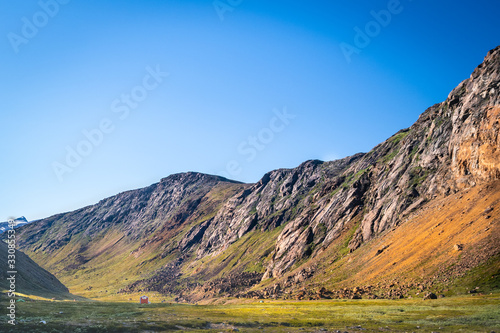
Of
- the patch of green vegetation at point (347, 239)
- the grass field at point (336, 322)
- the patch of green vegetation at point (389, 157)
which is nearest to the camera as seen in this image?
the grass field at point (336, 322)

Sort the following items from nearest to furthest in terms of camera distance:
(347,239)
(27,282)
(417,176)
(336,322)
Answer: (336,322) < (27,282) < (417,176) < (347,239)

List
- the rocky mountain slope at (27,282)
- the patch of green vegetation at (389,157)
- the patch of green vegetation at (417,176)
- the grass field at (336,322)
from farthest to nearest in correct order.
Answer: the patch of green vegetation at (389,157), the patch of green vegetation at (417,176), the rocky mountain slope at (27,282), the grass field at (336,322)

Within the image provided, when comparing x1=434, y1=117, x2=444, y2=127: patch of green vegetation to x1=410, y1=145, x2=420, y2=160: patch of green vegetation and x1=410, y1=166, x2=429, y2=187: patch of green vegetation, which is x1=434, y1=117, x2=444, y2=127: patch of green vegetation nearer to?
x1=410, y1=145, x2=420, y2=160: patch of green vegetation

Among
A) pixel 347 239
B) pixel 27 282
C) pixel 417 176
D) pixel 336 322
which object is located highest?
pixel 417 176

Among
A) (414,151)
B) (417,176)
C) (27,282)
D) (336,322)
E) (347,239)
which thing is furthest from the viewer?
(414,151)

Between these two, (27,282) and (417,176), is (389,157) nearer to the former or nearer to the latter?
(417,176)

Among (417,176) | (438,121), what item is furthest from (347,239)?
(438,121)

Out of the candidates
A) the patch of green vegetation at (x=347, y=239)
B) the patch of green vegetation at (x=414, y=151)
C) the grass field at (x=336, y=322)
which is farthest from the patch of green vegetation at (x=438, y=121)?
the grass field at (x=336, y=322)

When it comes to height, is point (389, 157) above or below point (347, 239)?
above

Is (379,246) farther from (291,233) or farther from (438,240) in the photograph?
(291,233)

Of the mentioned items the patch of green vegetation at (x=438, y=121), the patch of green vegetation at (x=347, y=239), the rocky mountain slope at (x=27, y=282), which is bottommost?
the patch of green vegetation at (x=347, y=239)

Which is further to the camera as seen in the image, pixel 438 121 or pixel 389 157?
pixel 389 157

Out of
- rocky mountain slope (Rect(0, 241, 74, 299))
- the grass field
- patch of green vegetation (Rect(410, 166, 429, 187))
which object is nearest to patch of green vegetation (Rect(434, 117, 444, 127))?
patch of green vegetation (Rect(410, 166, 429, 187))

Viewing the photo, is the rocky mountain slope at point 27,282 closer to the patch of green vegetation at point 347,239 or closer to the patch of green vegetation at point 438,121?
the patch of green vegetation at point 347,239
